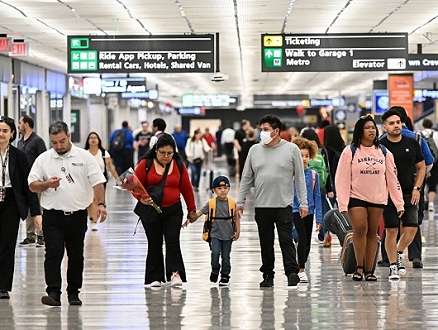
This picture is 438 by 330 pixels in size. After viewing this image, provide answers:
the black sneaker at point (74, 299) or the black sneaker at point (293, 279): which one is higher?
the black sneaker at point (293, 279)

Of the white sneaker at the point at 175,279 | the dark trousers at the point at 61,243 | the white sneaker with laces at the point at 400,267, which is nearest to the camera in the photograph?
the dark trousers at the point at 61,243

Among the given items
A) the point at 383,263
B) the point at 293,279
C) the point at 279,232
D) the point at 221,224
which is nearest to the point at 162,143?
the point at 221,224

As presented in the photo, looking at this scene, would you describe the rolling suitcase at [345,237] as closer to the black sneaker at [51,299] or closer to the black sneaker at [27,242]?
the black sneaker at [51,299]

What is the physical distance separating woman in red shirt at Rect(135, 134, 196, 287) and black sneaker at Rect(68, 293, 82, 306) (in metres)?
0.97

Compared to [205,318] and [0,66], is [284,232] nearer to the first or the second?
[205,318]

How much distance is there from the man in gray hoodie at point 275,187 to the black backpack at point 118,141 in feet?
53.8

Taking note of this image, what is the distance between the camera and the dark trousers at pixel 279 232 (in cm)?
924

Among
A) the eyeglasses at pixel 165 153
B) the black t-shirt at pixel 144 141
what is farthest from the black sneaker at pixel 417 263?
the black t-shirt at pixel 144 141

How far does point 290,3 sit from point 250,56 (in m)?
10.6

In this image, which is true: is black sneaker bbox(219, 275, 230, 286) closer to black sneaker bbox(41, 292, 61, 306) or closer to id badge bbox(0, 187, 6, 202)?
black sneaker bbox(41, 292, 61, 306)

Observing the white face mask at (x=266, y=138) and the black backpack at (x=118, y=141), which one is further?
the black backpack at (x=118, y=141)

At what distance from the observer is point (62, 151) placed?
852 cm

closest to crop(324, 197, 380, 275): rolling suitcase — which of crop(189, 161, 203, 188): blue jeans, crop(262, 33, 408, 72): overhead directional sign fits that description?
crop(262, 33, 408, 72): overhead directional sign

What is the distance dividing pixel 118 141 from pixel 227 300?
1716cm
